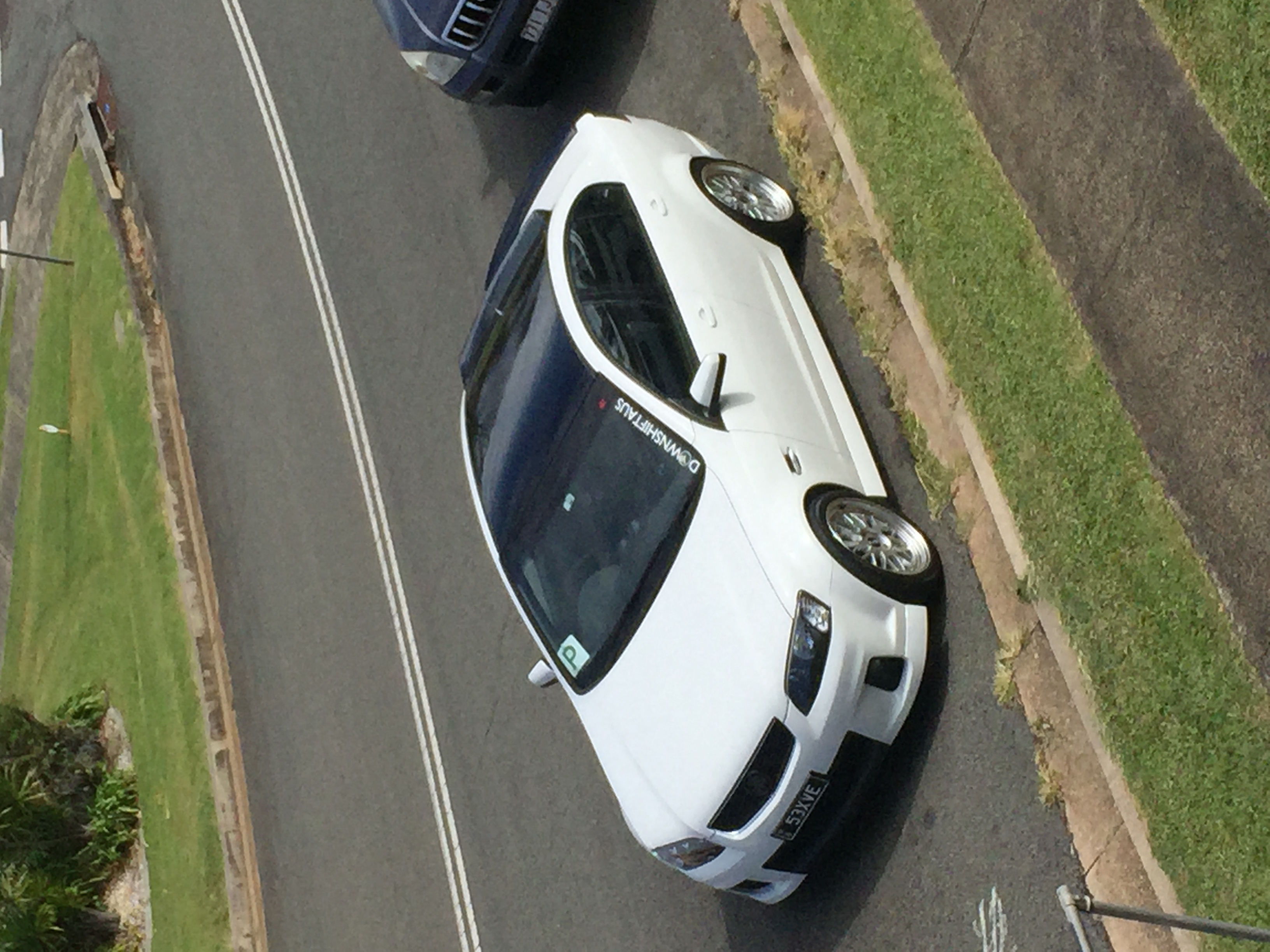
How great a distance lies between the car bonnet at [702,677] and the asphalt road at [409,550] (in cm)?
24

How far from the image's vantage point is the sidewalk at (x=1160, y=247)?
17.1 feet

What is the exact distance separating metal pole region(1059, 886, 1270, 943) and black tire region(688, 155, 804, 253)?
430cm

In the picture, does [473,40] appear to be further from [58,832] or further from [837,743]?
[58,832]

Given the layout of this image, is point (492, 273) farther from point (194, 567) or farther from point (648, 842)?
point (194, 567)

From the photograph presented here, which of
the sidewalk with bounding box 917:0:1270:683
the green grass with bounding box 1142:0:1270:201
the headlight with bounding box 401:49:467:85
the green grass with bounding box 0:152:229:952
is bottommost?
the green grass with bounding box 0:152:229:952

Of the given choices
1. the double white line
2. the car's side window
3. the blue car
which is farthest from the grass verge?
the car's side window

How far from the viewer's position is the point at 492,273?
26.0 feet

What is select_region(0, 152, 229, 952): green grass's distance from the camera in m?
12.4

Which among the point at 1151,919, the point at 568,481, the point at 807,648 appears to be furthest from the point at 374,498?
the point at 1151,919

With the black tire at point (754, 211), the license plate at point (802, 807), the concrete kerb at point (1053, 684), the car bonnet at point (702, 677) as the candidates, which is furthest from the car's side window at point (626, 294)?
the license plate at point (802, 807)

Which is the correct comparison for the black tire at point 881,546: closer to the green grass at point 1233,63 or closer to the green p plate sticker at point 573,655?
the green p plate sticker at point 573,655

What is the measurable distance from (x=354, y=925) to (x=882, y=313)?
737 centimetres

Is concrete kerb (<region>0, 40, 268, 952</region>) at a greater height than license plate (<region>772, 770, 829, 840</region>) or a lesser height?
lesser

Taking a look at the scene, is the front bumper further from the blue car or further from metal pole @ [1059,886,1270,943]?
the blue car
